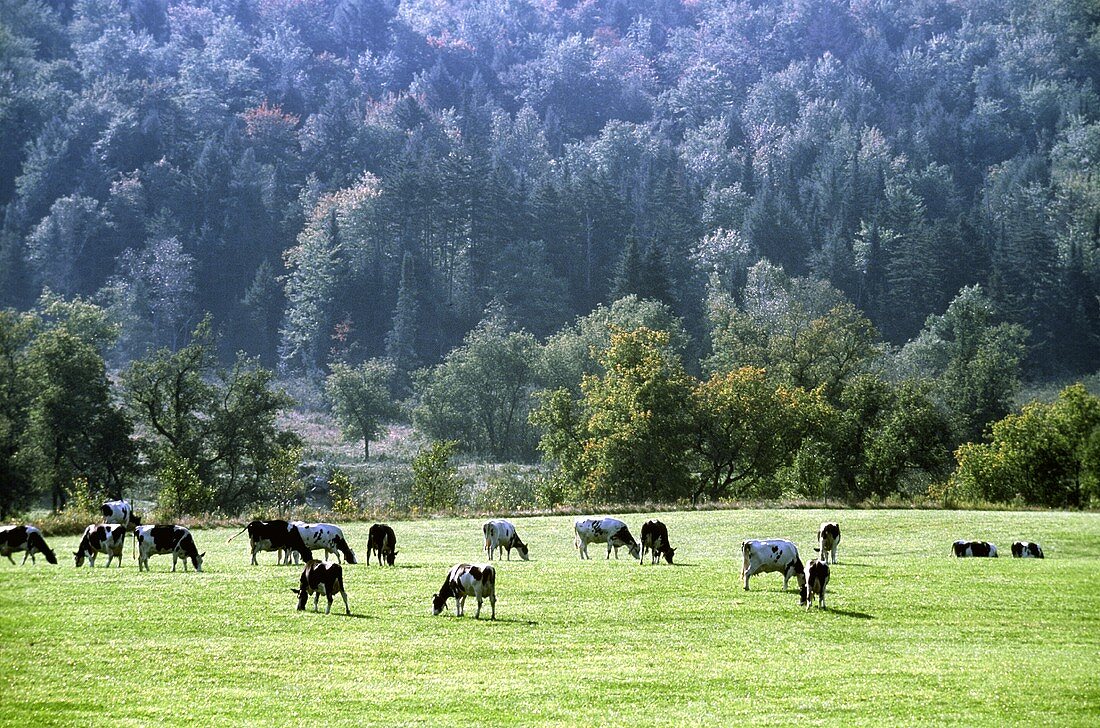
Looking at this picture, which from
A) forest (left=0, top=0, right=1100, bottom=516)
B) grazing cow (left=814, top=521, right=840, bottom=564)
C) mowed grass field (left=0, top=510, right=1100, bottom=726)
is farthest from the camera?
forest (left=0, top=0, right=1100, bottom=516)

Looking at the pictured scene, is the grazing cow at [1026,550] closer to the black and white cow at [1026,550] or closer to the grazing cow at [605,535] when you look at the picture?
the black and white cow at [1026,550]

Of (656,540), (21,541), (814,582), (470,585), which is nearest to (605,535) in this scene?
(656,540)

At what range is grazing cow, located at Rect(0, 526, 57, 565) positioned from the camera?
3388 cm

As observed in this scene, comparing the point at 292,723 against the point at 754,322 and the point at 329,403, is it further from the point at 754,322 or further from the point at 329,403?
the point at 329,403

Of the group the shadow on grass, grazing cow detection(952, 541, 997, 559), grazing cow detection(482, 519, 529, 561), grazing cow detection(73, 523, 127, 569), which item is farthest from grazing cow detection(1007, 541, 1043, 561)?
grazing cow detection(73, 523, 127, 569)

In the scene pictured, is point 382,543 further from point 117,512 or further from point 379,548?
point 117,512

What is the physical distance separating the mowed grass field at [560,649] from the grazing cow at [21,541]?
101 cm

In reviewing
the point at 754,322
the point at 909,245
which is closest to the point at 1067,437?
the point at 754,322

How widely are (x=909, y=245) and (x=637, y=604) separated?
14466 centimetres

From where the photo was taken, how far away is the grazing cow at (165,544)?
31859 mm

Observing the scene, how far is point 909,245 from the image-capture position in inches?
6373

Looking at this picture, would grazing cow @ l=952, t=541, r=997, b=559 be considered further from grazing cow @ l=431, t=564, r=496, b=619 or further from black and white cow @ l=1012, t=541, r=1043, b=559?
grazing cow @ l=431, t=564, r=496, b=619

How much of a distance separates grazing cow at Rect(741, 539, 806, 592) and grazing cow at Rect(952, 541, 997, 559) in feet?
54.9

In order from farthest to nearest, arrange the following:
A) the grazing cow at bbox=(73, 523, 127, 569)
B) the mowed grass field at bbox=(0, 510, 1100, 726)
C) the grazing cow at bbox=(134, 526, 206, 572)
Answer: the grazing cow at bbox=(73, 523, 127, 569) < the grazing cow at bbox=(134, 526, 206, 572) < the mowed grass field at bbox=(0, 510, 1100, 726)
